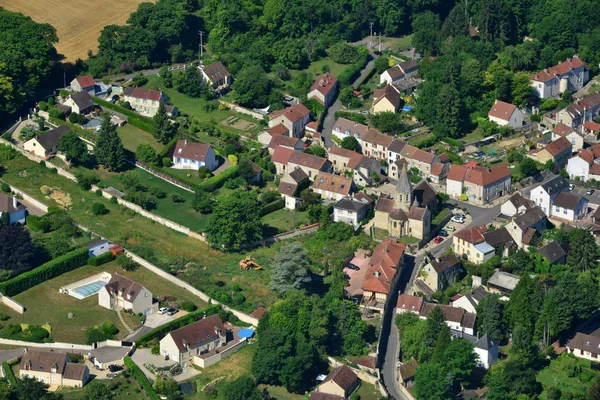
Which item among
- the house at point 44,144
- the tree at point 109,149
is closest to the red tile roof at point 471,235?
the tree at point 109,149

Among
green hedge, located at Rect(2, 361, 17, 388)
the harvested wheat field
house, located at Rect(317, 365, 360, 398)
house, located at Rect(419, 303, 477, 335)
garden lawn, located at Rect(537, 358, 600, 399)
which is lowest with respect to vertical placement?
garden lawn, located at Rect(537, 358, 600, 399)

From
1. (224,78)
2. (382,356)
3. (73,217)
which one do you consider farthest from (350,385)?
(224,78)

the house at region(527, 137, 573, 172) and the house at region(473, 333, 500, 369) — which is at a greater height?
the house at region(527, 137, 573, 172)

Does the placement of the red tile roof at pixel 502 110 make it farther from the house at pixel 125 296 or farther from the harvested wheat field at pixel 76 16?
the house at pixel 125 296

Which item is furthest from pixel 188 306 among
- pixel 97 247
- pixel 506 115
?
pixel 506 115

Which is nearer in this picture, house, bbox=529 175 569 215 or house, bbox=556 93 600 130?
house, bbox=529 175 569 215

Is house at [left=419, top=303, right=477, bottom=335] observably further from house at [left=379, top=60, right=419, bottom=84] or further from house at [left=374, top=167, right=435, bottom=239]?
house at [left=379, top=60, right=419, bottom=84]

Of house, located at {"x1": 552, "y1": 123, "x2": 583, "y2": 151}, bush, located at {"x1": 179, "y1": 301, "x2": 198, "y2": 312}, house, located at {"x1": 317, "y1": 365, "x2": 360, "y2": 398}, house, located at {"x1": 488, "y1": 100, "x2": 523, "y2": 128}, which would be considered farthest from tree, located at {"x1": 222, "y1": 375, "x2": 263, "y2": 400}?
house, located at {"x1": 488, "y1": 100, "x2": 523, "y2": 128}
